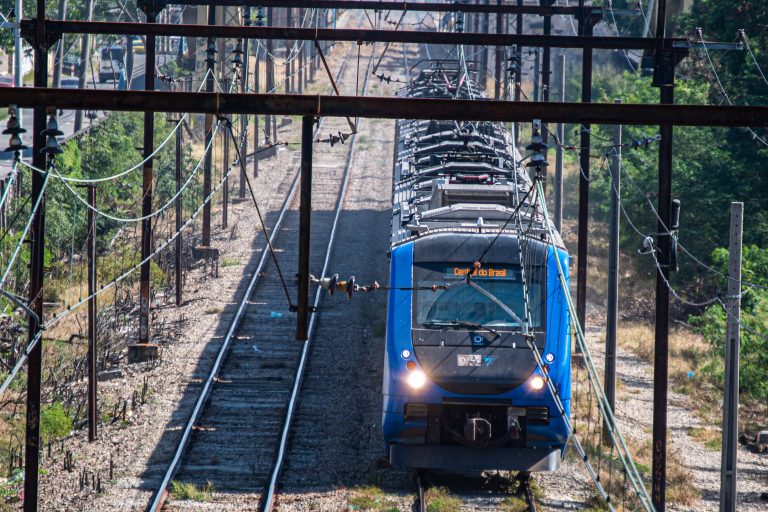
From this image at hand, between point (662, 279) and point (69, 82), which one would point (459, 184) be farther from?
A: point (69, 82)

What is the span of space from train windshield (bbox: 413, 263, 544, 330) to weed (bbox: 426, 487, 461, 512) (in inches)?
80.0

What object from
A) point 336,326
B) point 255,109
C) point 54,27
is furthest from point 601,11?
point 255,109

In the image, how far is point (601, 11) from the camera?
766 inches

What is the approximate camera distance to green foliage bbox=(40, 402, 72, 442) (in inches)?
660

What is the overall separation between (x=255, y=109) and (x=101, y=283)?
1637 cm

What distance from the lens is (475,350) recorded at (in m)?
14.0

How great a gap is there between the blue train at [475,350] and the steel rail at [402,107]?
4171 mm

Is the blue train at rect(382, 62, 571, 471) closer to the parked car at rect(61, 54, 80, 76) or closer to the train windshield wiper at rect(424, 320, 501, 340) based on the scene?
the train windshield wiper at rect(424, 320, 501, 340)

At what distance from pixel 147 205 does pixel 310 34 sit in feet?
23.4

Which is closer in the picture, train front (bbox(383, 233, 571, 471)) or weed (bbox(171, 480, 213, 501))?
train front (bbox(383, 233, 571, 471))

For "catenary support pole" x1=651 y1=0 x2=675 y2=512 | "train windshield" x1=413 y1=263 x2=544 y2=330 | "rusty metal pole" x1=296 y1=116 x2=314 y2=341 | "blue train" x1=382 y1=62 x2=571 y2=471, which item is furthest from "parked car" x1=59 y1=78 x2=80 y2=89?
"rusty metal pole" x1=296 y1=116 x2=314 y2=341

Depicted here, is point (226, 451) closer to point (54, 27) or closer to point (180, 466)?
point (180, 466)

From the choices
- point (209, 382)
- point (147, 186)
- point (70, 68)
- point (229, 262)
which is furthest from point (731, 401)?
point (70, 68)

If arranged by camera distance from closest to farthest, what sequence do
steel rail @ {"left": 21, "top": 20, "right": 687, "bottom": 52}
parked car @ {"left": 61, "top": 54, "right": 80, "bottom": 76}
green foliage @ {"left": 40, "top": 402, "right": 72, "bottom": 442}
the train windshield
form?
steel rail @ {"left": 21, "top": 20, "right": 687, "bottom": 52}
the train windshield
green foliage @ {"left": 40, "top": 402, "right": 72, "bottom": 442}
parked car @ {"left": 61, "top": 54, "right": 80, "bottom": 76}
